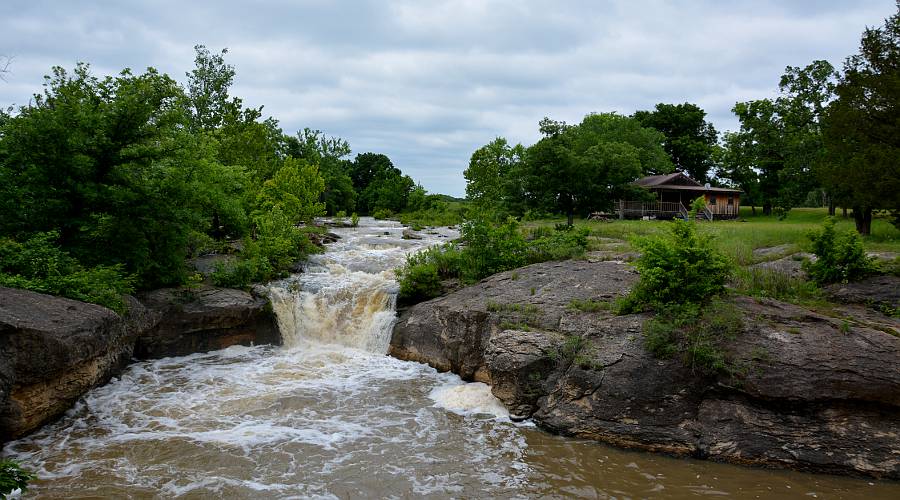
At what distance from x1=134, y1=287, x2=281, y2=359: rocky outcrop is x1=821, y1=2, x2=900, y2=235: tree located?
50.3ft

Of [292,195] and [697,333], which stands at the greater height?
[292,195]

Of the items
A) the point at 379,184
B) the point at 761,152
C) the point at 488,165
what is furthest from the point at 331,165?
the point at 761,152

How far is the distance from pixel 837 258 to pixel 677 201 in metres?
34.0

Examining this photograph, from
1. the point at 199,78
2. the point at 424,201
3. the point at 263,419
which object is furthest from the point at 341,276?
the point at 424,201

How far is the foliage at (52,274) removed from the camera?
1093 cm

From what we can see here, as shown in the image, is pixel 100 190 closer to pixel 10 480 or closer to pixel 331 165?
pixel 10 480

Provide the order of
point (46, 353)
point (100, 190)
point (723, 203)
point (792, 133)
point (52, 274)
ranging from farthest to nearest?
point (723, 203)
point (792, 133)
point (100, 190)
point (52, 274)
point (46, 353)

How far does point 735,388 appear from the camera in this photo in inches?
352

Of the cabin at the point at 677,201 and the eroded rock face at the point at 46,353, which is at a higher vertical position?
the cabin at the point at 677,201

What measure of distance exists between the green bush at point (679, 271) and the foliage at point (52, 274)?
10.8 metres

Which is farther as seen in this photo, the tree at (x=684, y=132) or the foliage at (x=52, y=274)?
the tree at (x=684, y=132)

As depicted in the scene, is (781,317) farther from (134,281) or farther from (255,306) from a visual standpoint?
(134,281)

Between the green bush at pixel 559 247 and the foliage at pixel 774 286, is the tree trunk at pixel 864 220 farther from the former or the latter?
the green bush at pixel 559 247

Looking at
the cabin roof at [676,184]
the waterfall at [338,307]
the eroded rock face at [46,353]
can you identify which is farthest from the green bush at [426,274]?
the cabin roof at [676,184]
